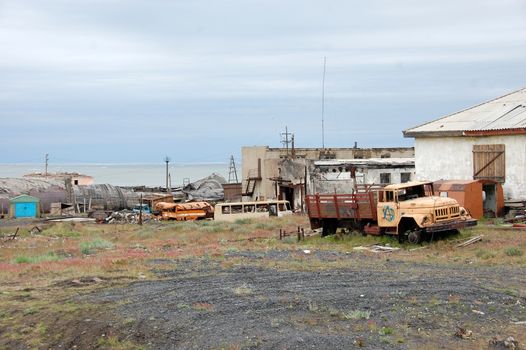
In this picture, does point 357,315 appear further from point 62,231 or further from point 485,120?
point 62,231

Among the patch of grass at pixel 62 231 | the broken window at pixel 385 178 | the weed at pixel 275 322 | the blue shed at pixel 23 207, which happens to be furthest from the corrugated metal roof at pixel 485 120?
the blue shed at pixel 23 207

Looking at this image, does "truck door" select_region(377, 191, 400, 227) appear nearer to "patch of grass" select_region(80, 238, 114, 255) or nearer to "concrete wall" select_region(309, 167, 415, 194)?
"patch of grass" select_region(80, 238, 114, 255)

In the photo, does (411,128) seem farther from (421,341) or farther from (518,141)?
Result: (421,341)

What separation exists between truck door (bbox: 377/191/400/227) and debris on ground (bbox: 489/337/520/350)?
14018mm

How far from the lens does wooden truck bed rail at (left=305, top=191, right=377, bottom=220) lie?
26406mm

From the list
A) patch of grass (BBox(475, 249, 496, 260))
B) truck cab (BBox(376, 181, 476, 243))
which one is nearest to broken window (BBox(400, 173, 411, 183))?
truck cab (BBox(376, 181, 476, 243))

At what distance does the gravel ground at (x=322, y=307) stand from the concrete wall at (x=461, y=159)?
16948 millimetres

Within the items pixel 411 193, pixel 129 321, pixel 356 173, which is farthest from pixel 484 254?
pixel 356 173

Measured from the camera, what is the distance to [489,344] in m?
10.7

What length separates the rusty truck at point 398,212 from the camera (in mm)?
23938

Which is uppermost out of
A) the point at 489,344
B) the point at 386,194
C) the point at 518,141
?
the point at 518,141

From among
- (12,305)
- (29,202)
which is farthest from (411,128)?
(29,202)

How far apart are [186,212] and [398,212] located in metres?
29.6

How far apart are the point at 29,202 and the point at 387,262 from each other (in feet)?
154
